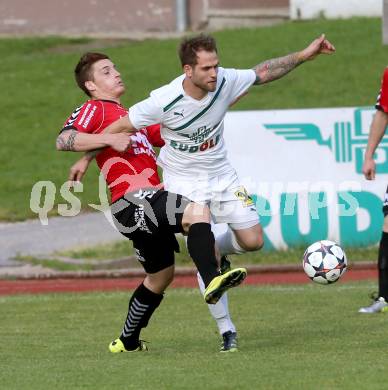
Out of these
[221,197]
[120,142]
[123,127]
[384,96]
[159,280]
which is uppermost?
[384,96]

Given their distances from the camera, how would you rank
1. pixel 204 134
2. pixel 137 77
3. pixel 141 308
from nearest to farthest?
pixel 204 134
pixel 141 308
pixel 137 77

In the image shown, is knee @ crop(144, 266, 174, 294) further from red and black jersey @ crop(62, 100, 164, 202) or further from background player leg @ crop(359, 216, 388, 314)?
background player leg @ crop(359, 216, 388, 314)

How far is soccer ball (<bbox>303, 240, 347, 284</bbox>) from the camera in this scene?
390 inches

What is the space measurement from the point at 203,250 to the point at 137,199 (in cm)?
70

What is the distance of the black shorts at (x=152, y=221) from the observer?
895 centimetres

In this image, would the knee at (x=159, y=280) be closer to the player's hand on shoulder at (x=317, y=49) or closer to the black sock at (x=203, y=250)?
the black sock at (x=203, y=250)

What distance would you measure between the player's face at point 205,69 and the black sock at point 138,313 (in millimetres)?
1659

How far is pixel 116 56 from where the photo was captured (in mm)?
28172

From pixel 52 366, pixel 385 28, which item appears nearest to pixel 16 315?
pixel 52 366

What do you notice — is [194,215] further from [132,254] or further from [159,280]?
[132,254]

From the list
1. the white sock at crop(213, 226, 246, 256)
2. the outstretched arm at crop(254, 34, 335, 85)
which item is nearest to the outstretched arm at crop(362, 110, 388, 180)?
the outstretched arm at crop(254, 34, 335, 85)

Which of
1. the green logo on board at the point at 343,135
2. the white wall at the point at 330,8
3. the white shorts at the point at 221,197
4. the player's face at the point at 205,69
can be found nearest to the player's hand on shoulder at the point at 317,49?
the player's face at the point at 205,69

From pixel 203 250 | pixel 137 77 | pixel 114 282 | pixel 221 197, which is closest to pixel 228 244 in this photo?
pixel 221 197

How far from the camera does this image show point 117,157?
30.2ft
